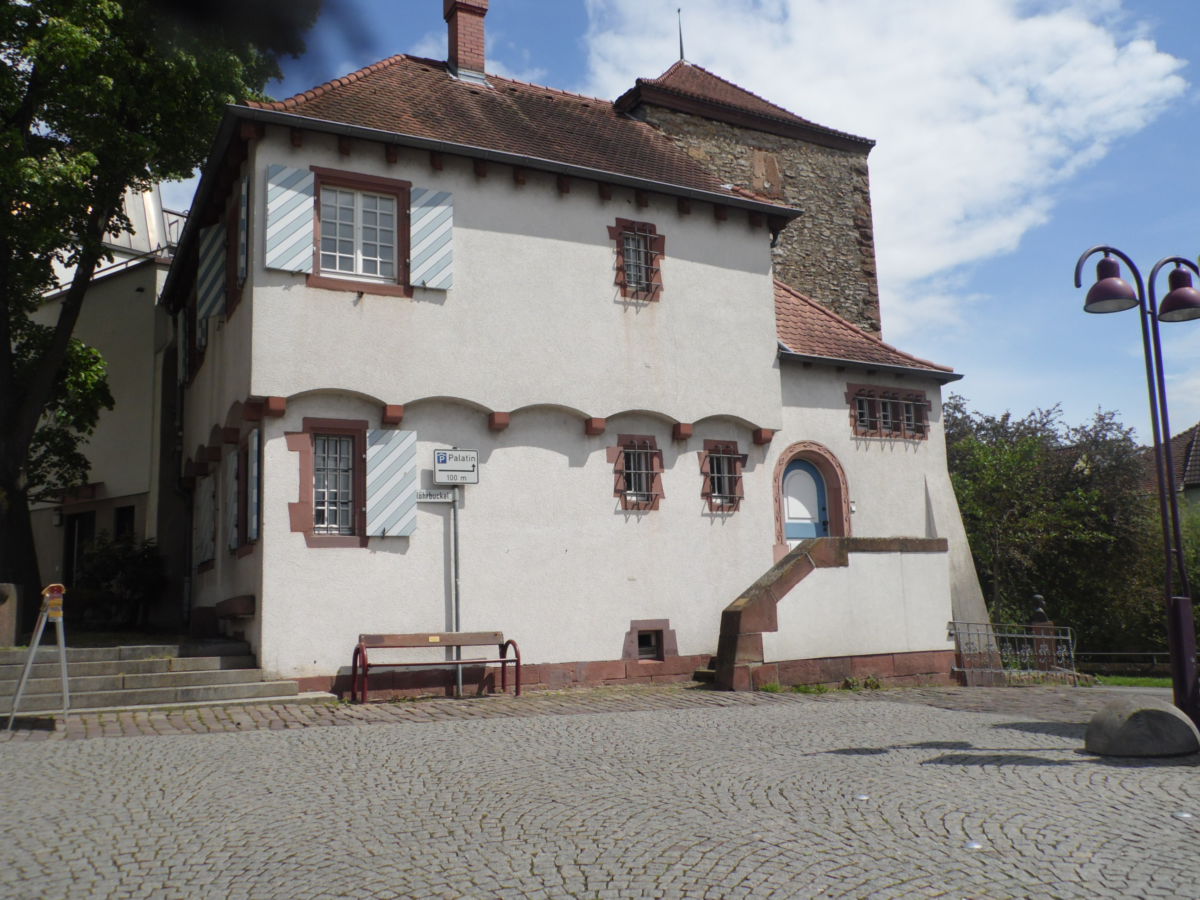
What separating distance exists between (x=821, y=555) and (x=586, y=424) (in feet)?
11.7

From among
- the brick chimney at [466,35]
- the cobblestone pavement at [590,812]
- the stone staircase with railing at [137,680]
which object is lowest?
the cobblestone pavement at [590,812]

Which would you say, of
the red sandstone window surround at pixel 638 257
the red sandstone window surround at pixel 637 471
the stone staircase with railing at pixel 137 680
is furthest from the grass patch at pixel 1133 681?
the stone staircase with railing at pixel 137 680

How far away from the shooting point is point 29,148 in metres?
17.2

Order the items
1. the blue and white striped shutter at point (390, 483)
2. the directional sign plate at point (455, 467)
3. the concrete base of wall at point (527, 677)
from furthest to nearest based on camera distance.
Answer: the directional sign plate at point (455, 467) < the blue and white striped shutter at point (390, 483) < the concrete base of wall at point (527, 677)

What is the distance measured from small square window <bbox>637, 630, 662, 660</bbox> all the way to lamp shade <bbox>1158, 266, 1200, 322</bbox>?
304 inches

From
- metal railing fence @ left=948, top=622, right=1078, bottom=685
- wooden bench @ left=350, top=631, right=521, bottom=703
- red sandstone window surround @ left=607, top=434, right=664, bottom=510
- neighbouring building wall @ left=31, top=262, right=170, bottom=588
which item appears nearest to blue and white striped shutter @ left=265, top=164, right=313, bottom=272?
wooden bench @ left=350, top=631, right=521, bottom=703

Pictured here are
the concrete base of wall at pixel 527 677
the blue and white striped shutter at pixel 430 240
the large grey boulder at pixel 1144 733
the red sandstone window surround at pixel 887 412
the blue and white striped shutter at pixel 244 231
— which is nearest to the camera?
the large grey boulder at pixel 1144 733

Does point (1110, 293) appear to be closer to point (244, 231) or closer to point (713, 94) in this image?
point (244, 231)

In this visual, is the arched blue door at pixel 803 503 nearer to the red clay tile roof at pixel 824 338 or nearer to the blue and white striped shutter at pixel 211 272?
the red clay tile roof at pixel 824 338

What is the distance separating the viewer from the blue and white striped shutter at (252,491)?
12.5 metres

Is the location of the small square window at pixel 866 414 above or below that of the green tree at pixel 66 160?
below

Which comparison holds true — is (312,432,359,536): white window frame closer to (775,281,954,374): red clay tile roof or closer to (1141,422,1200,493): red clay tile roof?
(775,281,954,374): red clay tile roof

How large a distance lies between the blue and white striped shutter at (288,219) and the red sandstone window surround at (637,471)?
473 cm

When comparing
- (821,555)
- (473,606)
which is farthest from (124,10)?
(821,555)
